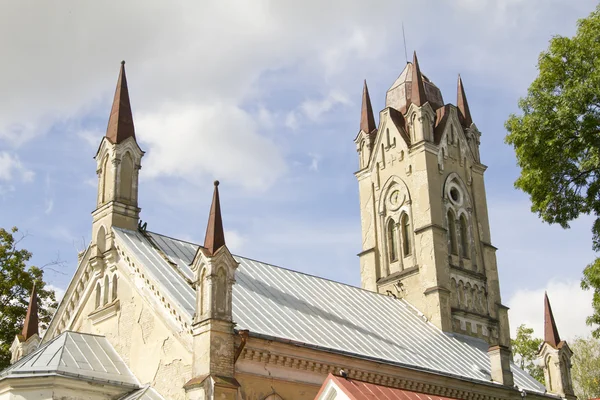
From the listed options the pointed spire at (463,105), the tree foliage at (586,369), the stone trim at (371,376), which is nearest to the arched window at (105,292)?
the stone trim at (371,376)

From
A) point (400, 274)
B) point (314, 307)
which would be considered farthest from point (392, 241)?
point (314, 307)

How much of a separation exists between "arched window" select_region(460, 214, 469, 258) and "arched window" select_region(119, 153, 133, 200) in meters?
17.2

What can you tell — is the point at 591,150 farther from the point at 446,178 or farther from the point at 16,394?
the point at 446,178

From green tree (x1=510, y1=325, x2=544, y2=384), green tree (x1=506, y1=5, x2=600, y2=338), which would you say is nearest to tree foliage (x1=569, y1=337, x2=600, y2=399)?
green tree (x1=510, y1=325, x2=544, y2=384)

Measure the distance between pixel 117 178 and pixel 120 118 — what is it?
6.98 feet

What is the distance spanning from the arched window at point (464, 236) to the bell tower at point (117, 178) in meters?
17.1

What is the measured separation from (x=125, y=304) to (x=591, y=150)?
13.4 meters

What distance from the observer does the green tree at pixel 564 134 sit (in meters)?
17.5

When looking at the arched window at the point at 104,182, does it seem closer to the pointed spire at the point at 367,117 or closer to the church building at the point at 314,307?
the church building at the point at 314,307

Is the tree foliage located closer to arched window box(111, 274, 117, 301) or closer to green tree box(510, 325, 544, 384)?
green tree box(510, 325, 544, 384)

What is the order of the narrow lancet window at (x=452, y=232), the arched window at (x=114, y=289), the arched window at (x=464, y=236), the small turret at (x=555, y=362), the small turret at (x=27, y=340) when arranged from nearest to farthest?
the arched window at (x=114, y=289) → the small turret at (x=27, y=340) → the small turret at (x=555, y=362) → the narrow lancet window at (x=452, y=232) → the arched window at (x=464, y=236)

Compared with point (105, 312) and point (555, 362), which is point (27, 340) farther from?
point (555, 362)

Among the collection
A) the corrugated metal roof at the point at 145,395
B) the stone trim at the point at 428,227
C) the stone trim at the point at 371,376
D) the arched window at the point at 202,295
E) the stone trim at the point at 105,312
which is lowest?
the corrugated metal roof at the point at 145,395

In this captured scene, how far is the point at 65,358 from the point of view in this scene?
20.6 metres
